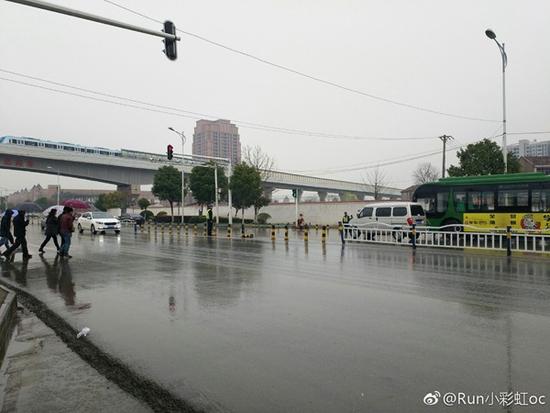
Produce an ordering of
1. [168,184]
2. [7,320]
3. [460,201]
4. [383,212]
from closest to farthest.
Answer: [7,320] → [460,201] → [383,212] → [168,184]

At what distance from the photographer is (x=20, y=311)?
8.20 meters

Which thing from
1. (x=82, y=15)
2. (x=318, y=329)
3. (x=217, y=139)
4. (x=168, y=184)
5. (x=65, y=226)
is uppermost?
(x=217, y=139)

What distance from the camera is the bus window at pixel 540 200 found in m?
19.2

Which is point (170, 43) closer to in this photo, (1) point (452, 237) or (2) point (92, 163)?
(1) point (452, 237)

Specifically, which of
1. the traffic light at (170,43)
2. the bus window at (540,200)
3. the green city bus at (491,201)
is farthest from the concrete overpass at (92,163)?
the bus window at (540,200)

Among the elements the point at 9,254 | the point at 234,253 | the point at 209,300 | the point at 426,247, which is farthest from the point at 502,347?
the point at 9,254

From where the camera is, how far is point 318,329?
6.36 meters

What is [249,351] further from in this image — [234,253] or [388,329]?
[234,253]

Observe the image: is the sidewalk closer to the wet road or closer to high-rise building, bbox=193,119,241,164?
the wet road

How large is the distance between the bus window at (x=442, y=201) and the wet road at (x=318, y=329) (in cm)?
1026

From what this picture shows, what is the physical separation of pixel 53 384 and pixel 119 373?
0.66 meters

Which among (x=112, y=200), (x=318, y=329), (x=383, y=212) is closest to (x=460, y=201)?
(x=383, y=212)

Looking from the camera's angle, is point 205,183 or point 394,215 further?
point 205,183

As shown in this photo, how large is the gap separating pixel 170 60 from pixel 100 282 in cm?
647
